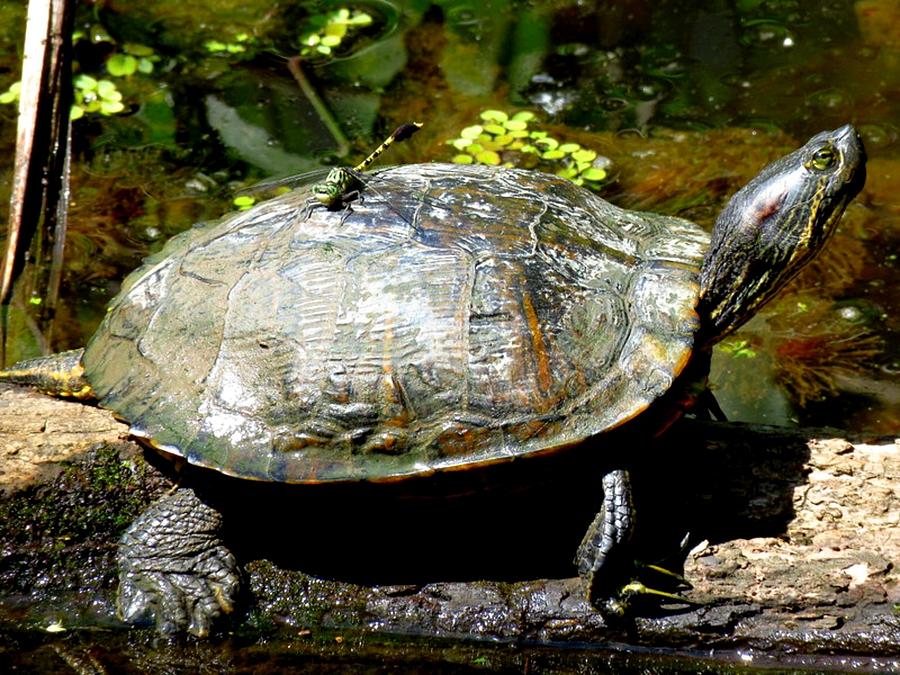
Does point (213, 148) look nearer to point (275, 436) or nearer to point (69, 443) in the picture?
point (69, 443)

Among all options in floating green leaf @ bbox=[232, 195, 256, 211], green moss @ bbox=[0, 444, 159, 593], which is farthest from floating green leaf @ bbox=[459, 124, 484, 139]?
green moss @ bbox=[0, 444, 159, 593]

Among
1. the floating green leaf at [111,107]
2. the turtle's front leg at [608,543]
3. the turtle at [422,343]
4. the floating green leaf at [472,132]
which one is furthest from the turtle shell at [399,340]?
the floating green leaf at [111,107]

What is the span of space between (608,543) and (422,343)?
0.97 meters

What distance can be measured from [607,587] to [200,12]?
6075 mm

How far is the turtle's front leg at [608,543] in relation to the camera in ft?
11.3

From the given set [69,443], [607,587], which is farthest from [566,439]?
[69,443]

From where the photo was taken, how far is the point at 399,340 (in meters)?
3.46

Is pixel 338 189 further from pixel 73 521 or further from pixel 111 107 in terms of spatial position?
pixel 111 107

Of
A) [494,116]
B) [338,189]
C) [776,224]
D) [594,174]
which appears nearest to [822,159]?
[776,224]

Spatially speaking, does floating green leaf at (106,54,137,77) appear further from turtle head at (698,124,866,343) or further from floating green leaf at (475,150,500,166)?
turtle head at (698,124,866,343)

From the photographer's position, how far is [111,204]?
20.0ft

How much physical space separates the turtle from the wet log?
0.55 feet

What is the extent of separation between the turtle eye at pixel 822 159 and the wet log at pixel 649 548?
1074mm

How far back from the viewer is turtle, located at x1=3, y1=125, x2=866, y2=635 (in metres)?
3.42
